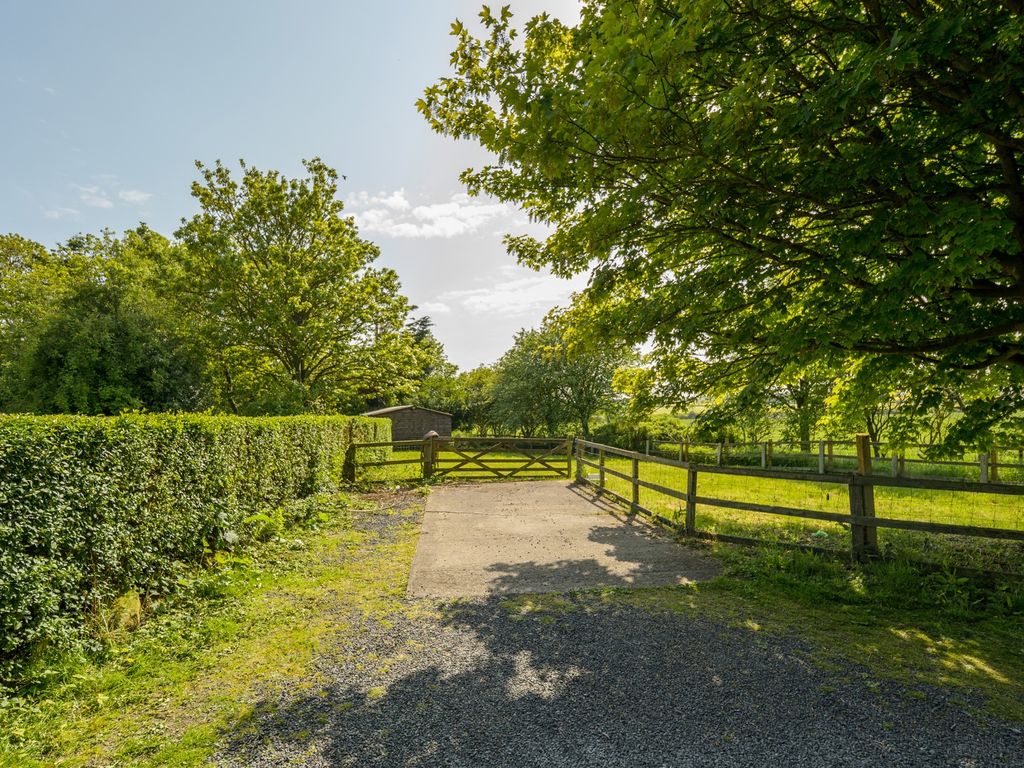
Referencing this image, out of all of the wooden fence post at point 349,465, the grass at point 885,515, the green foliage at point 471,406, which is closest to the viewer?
the grass at point 885,515

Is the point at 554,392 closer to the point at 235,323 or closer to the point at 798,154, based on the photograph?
the point at 235,323

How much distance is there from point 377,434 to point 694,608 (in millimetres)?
16489

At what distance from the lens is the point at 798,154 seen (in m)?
4.46

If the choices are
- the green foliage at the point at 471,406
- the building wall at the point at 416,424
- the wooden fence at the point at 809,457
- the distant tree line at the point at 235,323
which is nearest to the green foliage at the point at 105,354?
the distant tree line at the point at 235,323

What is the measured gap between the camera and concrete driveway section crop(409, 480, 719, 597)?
5816 millimetres

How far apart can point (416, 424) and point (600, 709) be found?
30.4 m

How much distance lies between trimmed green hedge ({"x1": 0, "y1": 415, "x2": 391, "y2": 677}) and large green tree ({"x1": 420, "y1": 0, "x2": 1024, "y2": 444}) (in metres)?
4.54

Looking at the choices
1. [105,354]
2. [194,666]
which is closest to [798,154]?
[194,666]

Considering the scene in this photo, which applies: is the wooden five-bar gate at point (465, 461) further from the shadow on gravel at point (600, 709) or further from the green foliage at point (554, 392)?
the green foliage at point (554, 392)

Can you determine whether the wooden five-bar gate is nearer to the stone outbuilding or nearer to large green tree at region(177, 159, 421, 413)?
large green tree at region(177, 159, 421, 413)

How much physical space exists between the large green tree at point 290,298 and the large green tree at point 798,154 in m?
13.4

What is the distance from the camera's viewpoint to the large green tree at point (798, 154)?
3.52 m

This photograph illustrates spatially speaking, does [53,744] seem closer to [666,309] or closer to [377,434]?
[666,309]

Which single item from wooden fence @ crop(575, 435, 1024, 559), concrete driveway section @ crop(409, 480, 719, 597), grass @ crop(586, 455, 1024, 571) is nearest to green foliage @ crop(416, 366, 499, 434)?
grass @ crop(586, 455, 1024, 571)
